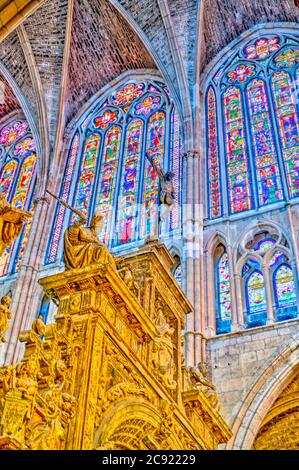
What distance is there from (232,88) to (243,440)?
11.1 meters

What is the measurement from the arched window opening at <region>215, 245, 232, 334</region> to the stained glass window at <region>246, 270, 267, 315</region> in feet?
1.39

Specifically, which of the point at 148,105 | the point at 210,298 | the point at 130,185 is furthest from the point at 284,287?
the point at 148,105

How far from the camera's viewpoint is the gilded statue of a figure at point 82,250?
6039 millimetres

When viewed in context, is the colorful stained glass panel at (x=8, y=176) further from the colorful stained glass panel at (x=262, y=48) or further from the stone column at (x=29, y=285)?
the colorful stained glass panel at (x=262, y=48)

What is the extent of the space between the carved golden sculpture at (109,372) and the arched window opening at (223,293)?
16.6ft

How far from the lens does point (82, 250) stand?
6.18 meters

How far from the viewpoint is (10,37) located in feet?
64.7

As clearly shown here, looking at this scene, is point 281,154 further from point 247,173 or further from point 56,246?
point 56,246

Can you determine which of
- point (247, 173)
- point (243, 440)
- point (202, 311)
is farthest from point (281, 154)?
point (243, 440)

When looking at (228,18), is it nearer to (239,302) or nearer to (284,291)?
(284,291)

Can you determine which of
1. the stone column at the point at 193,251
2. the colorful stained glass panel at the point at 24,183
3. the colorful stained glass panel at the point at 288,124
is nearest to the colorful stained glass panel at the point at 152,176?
the stone column at the point at 193,251

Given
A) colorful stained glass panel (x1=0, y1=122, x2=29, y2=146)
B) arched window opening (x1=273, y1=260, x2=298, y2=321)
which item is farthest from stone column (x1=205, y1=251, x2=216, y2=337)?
colorful stained glass panel (x1=0, y1=122, x2=29, y2=146)

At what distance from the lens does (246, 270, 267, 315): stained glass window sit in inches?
503

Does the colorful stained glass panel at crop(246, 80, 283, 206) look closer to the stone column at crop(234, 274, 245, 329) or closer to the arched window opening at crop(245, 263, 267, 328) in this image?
the arched window opening at crop(245, 263, 267, 328)
